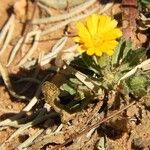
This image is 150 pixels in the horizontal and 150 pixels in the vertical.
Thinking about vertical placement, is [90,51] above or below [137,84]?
above

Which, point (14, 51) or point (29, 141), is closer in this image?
point (29, 141)

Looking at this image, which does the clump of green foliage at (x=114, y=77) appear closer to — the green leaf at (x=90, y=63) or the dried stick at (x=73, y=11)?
the green leaf at (x=90, y=63)

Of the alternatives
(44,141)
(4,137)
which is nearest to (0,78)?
(4,137)

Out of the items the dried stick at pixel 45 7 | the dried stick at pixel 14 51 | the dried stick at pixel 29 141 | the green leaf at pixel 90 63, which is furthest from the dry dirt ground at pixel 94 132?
the dried stick at pixel 45 7

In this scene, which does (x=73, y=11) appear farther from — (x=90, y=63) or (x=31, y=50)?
(x=90, y=63)

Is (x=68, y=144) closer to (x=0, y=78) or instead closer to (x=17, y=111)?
(x=17, y=111)

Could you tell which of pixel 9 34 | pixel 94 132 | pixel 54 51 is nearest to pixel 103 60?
pixel 94 132

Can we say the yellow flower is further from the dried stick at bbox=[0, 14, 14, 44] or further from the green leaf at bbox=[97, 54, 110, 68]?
the dried stick at bbox=[0, 14, 14, 44]

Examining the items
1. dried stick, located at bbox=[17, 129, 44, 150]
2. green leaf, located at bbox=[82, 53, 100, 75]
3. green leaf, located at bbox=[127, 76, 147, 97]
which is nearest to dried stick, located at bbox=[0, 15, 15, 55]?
dried stick, located at bbox=[17, 129, 44, 150]
